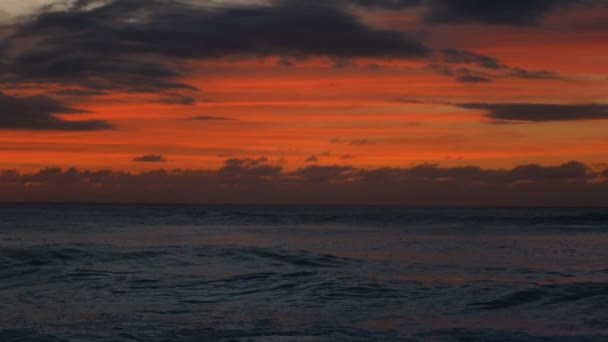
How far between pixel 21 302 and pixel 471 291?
997 cm

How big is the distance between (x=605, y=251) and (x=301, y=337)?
70.6 ft

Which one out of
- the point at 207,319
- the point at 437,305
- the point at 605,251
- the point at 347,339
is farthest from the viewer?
the point at 605,251

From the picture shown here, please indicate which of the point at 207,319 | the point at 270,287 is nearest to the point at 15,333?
the point at 207,319

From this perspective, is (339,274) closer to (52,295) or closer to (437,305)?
(437,305)

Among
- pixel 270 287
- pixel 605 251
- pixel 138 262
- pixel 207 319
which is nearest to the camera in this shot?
pixel 207 319

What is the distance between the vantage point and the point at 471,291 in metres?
14.9

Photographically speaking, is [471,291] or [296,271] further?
[296,271]

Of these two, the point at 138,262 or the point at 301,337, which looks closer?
the point at 301,337

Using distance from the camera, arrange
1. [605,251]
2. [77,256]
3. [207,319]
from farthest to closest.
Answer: [605,251] < [77,256] < [207,319]

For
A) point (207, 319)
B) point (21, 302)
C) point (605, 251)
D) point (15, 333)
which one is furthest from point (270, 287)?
point (605, 251)

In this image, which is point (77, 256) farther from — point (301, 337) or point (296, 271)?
point (301, 337)

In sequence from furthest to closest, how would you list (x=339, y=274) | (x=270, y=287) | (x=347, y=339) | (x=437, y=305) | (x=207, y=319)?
(x=339, y=274) → (x=270, y=287) → (x=437, y=305) → (x=207, y=319) → (x=347, y=339)

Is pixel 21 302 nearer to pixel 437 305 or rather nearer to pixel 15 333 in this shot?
pixel 15 333

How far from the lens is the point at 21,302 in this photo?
13461 millimetres
